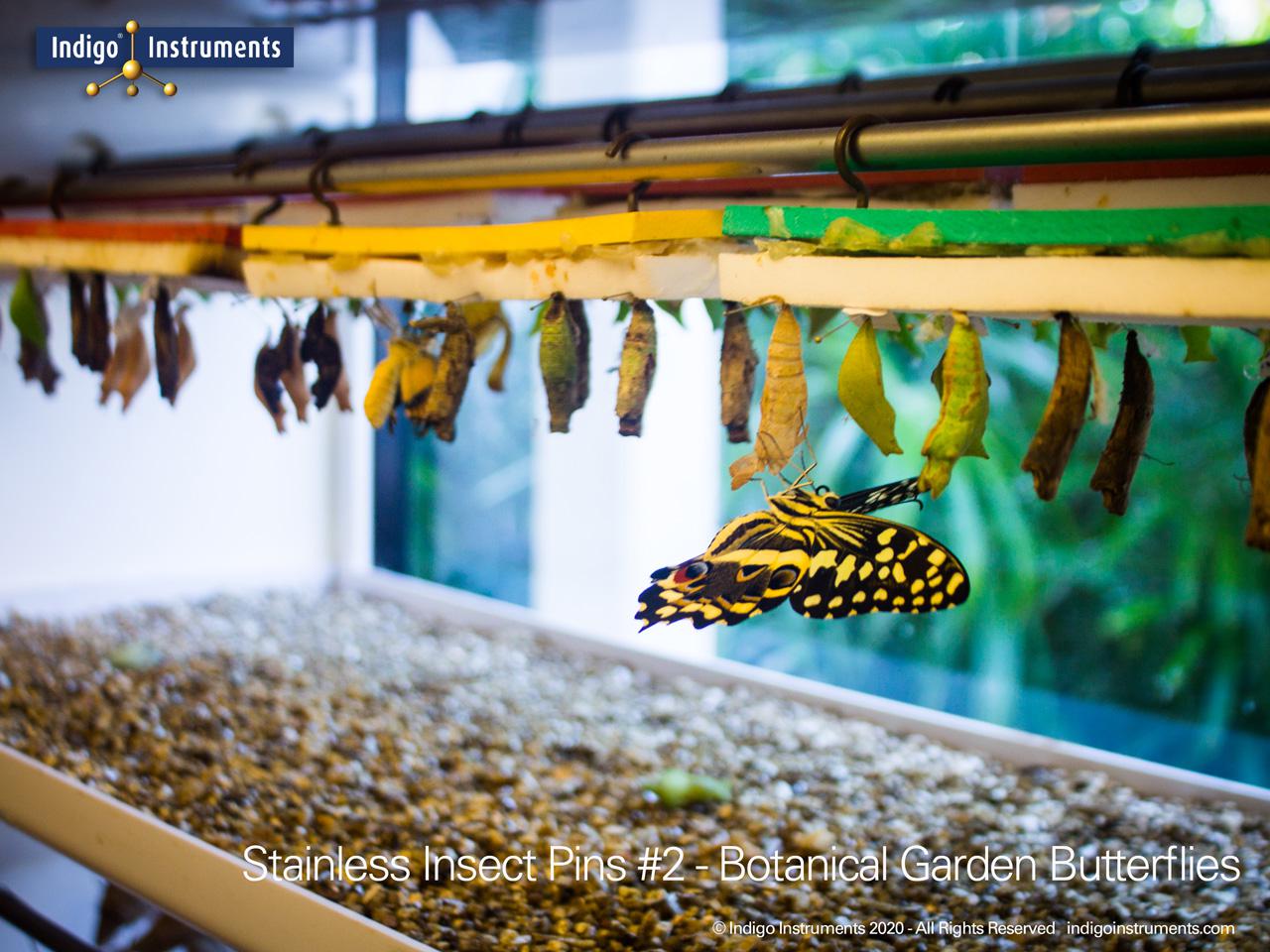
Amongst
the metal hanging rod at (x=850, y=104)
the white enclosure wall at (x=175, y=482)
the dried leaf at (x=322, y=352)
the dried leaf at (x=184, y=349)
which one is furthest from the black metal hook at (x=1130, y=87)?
the white enclosure wall at (x=175, y=482)

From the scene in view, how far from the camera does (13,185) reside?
1.80m

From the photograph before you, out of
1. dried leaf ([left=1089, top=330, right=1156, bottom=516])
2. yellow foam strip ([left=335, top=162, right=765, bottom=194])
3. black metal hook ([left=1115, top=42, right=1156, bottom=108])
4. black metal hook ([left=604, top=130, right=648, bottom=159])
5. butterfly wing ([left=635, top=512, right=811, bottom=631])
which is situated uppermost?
black metal hook ([left=1115, top=42, right=1156, bottom=108])

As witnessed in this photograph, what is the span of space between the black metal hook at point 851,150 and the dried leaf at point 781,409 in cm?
13

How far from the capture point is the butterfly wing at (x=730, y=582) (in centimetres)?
82

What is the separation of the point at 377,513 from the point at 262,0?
1.29 metres

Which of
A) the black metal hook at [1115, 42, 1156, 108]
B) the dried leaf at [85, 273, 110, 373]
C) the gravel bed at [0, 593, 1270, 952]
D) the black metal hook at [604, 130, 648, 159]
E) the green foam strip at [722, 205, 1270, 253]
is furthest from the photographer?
the dried leaf at [85, 273, 110, 373]

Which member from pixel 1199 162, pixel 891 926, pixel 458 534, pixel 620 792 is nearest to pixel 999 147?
pixel 1199 162

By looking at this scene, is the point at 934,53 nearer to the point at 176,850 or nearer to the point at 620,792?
the point at 620,792

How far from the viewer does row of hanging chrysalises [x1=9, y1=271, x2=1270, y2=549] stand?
81 cm

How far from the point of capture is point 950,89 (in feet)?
3.75

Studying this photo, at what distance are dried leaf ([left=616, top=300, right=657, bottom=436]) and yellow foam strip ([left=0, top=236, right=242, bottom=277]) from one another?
1.93 ft

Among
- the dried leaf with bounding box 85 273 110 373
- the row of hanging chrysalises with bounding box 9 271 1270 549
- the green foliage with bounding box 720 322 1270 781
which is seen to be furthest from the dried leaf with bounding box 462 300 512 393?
the green foliage with bounding box 720 322 1270 781

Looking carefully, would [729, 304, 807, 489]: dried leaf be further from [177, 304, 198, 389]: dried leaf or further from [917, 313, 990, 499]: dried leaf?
[177, 304, 198, 389]: dried leaf

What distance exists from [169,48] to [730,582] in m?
0.94
